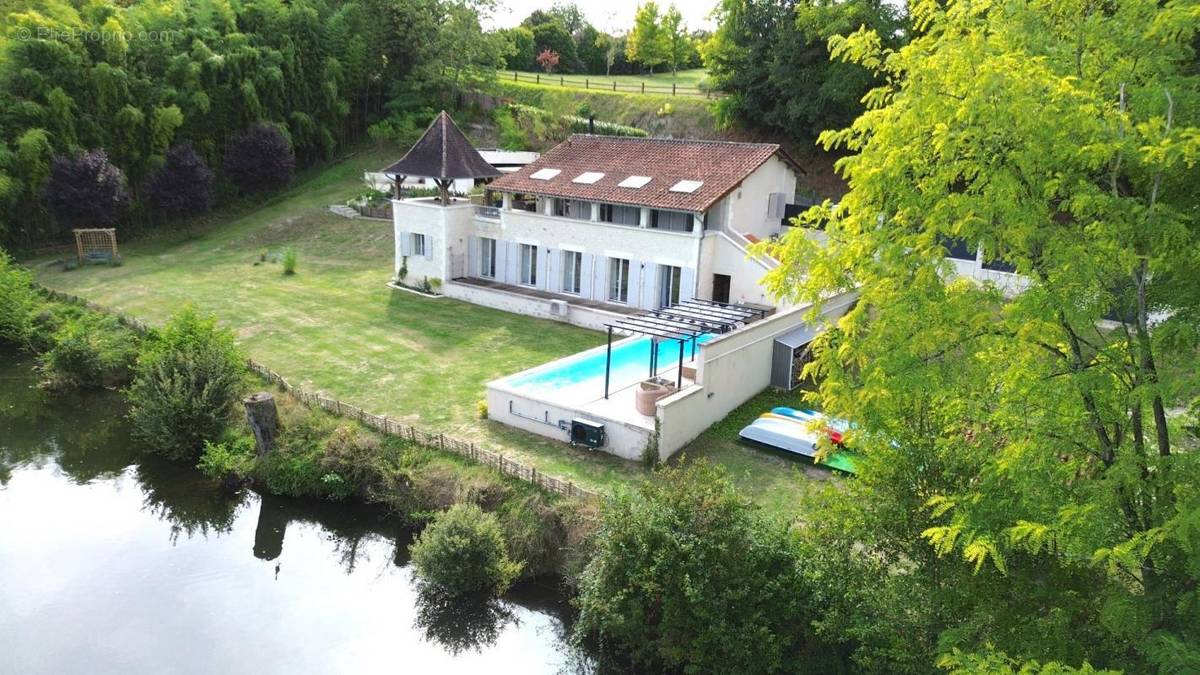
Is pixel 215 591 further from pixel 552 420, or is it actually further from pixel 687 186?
pixel 687 186

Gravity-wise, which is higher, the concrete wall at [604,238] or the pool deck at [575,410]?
the concrete wall at [604,238]

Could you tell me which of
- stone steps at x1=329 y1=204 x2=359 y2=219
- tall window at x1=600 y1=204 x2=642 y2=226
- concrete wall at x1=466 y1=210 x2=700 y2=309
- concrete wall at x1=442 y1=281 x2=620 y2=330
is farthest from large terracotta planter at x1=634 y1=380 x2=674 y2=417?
stone steps at x1=329 y1=204 x2=359 y2=219

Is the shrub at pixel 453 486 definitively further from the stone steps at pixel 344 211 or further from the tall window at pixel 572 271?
the stone steps at pixel 344 211

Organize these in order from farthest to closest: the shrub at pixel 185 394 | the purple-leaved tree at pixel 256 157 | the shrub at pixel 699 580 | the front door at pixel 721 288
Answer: the purple-leaved tree at pixel 256 157
the front door at pixel 721 288
the shrub at pixel 185 394
the shrub at pixel 699 580

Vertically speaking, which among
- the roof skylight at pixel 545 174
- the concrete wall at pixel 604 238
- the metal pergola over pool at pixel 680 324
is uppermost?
the roof skylight at pixel 545 174

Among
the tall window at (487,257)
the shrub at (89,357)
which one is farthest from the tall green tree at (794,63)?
the shrub at (89,357)

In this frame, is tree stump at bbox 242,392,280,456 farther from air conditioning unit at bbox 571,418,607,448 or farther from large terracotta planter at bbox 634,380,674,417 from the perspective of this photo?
large terracotta planter at bbox 634,380,674,417

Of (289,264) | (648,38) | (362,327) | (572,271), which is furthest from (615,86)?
(362,327)

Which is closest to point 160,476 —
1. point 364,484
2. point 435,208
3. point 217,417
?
point 217,417
